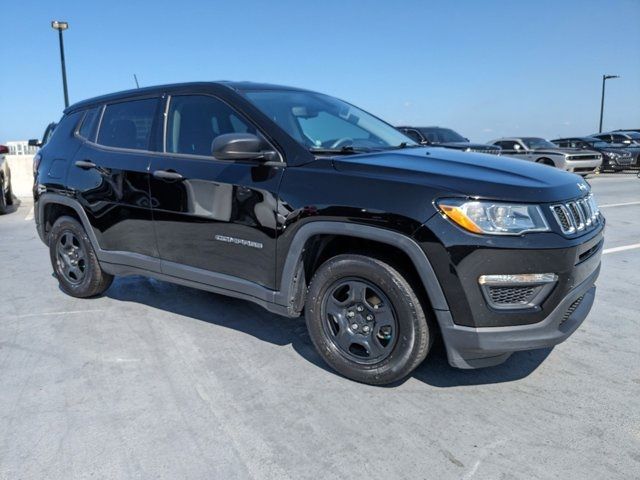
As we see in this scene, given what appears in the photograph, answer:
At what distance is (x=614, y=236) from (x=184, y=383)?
6621mm

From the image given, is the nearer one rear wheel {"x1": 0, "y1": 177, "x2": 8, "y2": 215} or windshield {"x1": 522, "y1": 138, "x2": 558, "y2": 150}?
rear wheel {"x1": 0, "y1": 177, "x2": 8, "y2": 215}

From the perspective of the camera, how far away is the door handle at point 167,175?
3762 millimetres

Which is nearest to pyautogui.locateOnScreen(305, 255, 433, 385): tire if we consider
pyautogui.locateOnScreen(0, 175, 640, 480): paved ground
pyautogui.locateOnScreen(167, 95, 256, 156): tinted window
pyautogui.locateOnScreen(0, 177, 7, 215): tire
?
pyautogui.locateOnScreen(0, 175, 640, 480): paved ground

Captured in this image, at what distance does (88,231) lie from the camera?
4.59 meters

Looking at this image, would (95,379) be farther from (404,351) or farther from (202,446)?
(404,351)

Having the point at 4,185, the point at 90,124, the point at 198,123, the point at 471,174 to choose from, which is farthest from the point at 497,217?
the point at 4,185

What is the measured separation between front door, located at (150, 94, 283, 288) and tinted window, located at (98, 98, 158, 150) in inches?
10.0

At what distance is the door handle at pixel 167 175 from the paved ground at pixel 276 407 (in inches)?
46.1

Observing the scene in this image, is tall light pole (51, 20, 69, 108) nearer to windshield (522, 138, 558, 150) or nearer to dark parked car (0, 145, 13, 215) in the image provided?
dark parked car (0, 145, 13, 215)

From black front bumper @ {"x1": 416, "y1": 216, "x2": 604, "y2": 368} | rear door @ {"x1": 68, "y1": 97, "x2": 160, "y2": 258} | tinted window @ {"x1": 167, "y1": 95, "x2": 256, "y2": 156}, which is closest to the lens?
black front bumper @ {"x1": 416, "y1": 216, "x2": 604, "y2": 368}

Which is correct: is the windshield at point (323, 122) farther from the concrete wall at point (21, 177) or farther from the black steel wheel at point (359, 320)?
the concrete wall at point (21, 177)

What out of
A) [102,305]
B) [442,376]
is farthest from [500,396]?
[102,305]

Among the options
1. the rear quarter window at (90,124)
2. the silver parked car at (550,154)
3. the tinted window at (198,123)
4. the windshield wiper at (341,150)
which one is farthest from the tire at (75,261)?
the silver parked car at (550,154)

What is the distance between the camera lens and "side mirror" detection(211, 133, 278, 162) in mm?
3160
